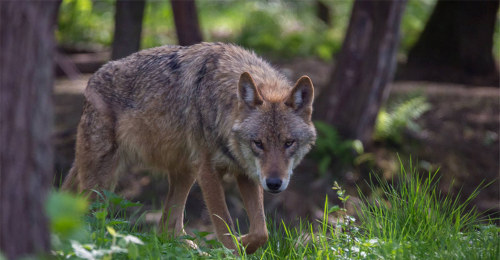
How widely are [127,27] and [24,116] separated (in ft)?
23.5

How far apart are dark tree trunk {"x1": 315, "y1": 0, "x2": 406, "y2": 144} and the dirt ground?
3.08ft

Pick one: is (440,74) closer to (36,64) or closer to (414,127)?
(414,127)

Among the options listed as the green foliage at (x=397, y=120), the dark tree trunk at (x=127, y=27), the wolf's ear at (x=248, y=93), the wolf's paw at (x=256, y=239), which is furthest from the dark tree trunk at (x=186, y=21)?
the wolf's paw at (x=256, y=239)

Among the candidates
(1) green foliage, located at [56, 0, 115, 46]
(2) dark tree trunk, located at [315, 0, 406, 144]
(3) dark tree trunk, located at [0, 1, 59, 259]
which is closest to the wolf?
(3) dark tree trunk, located at [0, 1, 59, 259]

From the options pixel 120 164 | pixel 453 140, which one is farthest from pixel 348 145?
pixel 120 164

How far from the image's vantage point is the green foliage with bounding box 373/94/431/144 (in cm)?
1072

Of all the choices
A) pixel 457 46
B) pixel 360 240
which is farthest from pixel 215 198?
pixel 457 46

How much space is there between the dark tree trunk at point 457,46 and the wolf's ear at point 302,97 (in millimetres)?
9068

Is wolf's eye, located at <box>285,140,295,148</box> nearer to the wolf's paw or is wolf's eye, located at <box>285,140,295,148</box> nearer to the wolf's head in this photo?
the wolf's head

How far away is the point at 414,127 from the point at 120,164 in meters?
7.29

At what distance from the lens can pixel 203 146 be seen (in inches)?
207

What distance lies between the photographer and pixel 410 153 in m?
9.50

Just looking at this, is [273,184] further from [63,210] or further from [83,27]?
[83,27]

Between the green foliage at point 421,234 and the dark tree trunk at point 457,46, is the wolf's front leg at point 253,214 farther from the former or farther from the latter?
the dark tree trunk at point 457,46
